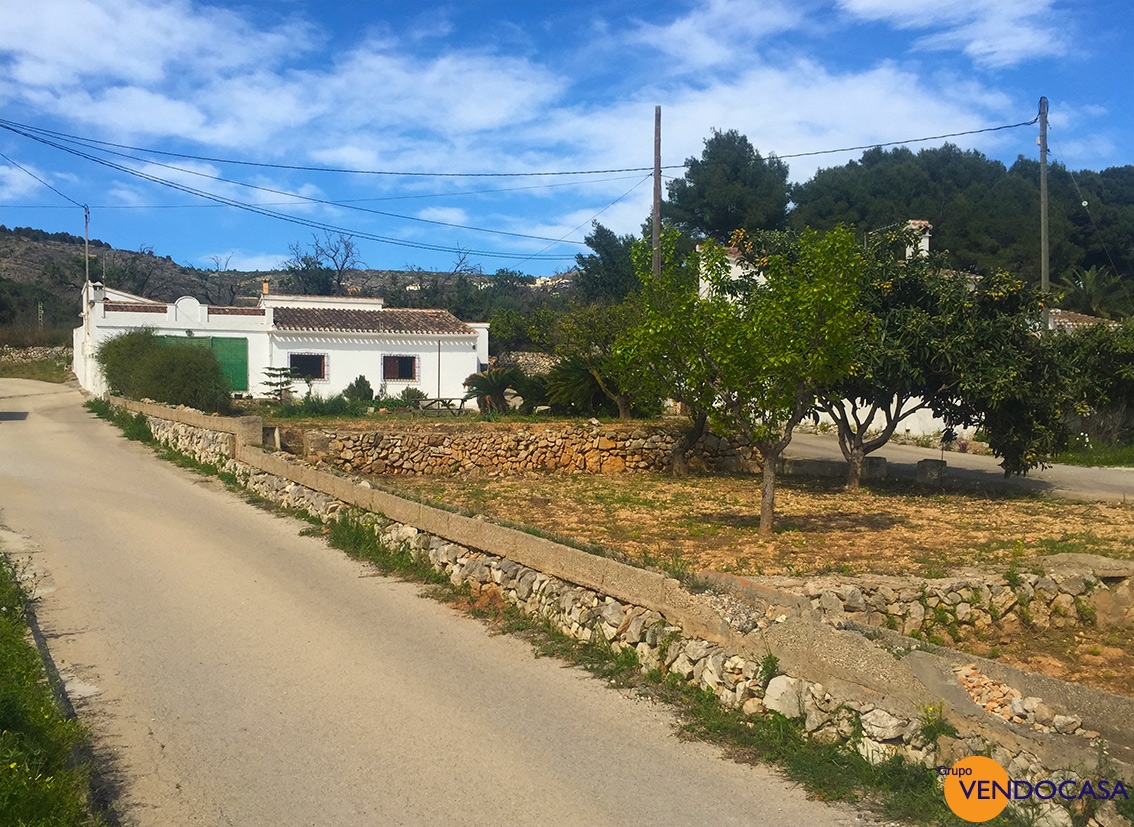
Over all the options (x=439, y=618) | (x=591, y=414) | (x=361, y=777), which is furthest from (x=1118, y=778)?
(x=591, y=414)

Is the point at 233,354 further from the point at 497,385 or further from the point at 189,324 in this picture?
the point at 497,385

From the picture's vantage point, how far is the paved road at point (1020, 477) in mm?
16433

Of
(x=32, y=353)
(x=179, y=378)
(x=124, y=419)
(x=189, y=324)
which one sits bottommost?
(x=124, y=419)

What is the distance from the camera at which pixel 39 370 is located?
46.6m

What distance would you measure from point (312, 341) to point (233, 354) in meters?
2.76

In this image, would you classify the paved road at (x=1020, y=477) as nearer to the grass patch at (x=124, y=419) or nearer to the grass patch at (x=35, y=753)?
the grass patch at (x=35, y=753)

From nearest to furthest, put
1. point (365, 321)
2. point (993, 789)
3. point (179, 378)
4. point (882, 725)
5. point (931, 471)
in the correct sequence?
point (993, 789), point (882, 725), point (931, 471), point (179, 378), point (365, 321)

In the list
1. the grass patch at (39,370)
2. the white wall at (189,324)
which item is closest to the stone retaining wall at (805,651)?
the white wall at (189,324)

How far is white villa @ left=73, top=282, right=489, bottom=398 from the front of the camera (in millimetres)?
33719

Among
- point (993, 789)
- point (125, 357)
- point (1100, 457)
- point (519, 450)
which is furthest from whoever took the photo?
point (125, 357)

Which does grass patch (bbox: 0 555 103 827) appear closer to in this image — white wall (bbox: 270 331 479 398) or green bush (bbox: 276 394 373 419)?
green bush (bbox: 276 394 373 419)

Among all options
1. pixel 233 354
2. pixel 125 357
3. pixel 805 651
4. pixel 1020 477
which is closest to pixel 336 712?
pixel 805 651

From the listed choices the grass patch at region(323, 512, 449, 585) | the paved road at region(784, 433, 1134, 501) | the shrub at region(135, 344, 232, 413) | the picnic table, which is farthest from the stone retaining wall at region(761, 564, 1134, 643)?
the shrub at region(135, 344, 232, 413)

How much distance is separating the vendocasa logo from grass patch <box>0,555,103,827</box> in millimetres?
3997
